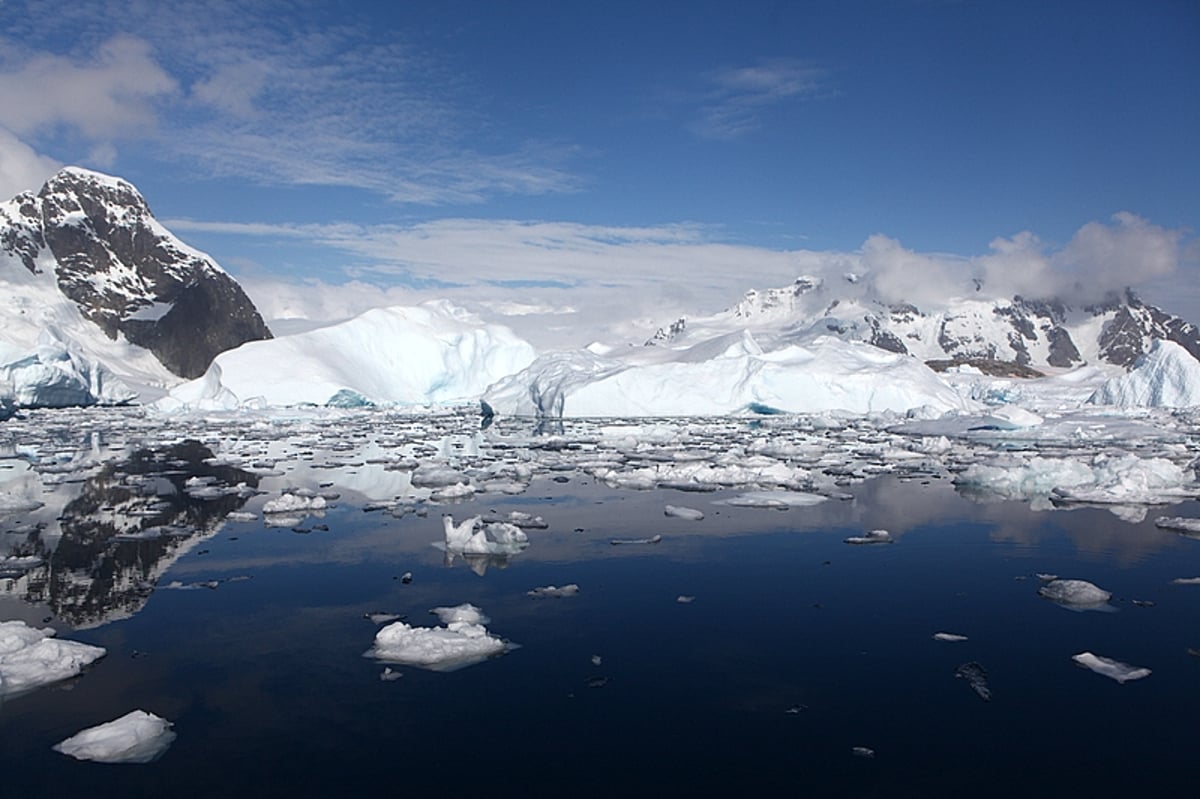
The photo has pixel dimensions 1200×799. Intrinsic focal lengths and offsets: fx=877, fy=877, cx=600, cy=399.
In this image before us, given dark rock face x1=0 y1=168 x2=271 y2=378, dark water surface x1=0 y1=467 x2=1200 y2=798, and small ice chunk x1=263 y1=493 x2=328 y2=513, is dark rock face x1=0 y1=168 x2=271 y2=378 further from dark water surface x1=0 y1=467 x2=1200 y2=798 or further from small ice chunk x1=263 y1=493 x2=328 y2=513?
dark water surface x1=0 y1=467 x2=1200 y2=798

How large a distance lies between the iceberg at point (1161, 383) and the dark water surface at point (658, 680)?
36.4m

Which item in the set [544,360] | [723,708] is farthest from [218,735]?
[544,360]

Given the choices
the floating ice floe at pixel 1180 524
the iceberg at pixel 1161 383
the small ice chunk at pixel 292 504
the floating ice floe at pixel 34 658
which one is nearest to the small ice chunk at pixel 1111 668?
the floating ice floe at pixel 1180 524

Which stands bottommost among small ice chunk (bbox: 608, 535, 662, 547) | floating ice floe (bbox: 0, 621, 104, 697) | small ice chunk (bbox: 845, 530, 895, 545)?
floating ice floe (bbox: 0, 621, 104, 697)

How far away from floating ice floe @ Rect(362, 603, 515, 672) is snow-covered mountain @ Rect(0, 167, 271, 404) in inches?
2980

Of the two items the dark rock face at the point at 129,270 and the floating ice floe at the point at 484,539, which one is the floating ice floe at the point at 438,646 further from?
the dark rock face at the point at 129,270

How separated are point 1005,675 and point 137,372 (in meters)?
88.8

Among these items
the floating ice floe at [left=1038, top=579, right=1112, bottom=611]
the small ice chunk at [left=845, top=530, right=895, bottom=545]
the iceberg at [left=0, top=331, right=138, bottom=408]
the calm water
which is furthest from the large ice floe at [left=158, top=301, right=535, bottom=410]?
the floating ice floe at [left=1038, top=579, right=1112, bottom=611]

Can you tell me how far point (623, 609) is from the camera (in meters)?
8.18

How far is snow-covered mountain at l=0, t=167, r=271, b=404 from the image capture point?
8031 centimetres

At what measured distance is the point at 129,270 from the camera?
93.1m

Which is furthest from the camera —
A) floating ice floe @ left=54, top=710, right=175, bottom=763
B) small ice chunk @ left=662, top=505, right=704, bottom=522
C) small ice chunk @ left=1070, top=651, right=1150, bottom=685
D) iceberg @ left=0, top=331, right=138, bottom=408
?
iceberg @ left=0, top=331, right=138, bottom=408

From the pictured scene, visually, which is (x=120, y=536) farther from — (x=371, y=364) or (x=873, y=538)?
(x=371, y=364)

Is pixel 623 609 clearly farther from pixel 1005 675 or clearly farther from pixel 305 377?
pixel 305 377
